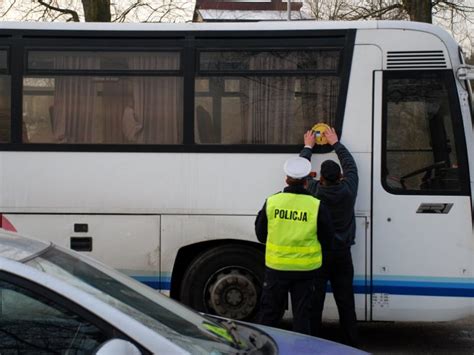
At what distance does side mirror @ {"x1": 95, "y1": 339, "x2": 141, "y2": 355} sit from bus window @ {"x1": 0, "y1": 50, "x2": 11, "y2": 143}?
4453 millimetres

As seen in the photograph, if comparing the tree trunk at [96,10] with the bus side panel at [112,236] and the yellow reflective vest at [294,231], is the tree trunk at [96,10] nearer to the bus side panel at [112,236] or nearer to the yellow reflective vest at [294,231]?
the bus side panel at [112,236]

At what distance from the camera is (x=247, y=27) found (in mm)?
6375

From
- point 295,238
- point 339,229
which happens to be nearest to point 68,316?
point 295,238

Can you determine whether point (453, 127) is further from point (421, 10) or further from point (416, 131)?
point (421, 10)

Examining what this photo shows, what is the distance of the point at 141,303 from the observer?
3.05 meters

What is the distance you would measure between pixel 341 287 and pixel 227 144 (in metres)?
1.71

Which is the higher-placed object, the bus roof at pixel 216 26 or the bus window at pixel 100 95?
the bus roof at pixel 216 26

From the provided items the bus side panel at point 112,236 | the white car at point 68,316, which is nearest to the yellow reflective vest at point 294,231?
the bus side panel at point 112,236

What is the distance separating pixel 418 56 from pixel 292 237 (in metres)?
2.31

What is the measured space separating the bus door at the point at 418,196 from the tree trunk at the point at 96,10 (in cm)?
1005

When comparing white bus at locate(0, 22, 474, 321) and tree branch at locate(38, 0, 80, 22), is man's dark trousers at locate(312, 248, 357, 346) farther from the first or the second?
tree branch at locate(38, 0, 80, 22)

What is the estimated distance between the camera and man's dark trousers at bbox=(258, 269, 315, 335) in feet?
17.3

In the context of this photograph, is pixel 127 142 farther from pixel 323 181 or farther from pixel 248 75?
pixel 323 181

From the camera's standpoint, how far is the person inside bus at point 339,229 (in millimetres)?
5789
